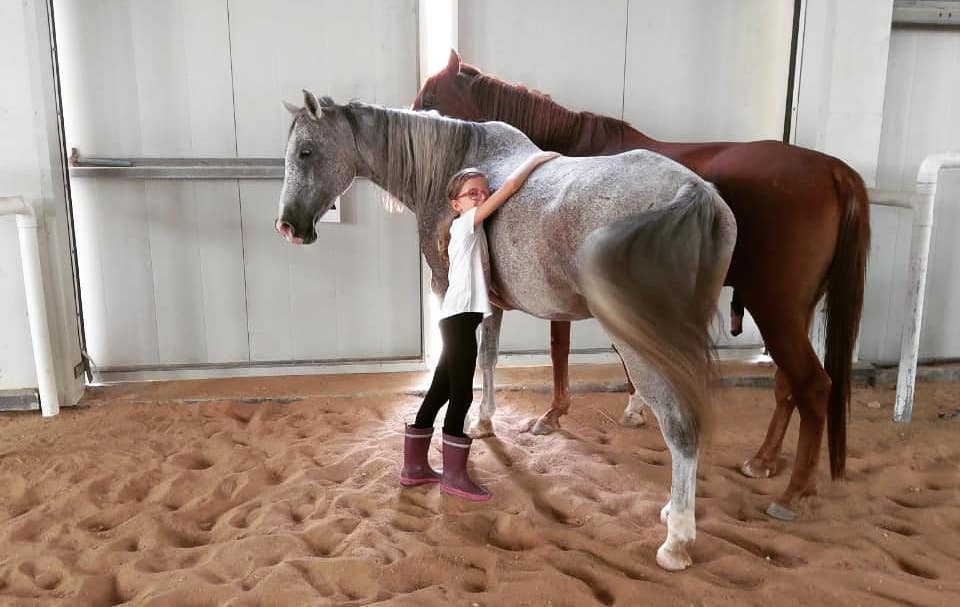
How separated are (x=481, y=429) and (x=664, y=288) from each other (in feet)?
5.26

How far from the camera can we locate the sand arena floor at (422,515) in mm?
1933

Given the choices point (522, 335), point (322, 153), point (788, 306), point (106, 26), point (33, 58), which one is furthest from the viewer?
point (522, 335)

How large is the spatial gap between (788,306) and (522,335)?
6.62 ft

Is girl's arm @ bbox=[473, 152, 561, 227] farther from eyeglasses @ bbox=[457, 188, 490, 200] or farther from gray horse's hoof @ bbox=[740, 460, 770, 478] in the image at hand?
gray horse's hoof @ bbox=[740, 460, 770, 478]

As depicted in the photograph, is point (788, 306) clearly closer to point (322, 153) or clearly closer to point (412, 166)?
point (412, 166)

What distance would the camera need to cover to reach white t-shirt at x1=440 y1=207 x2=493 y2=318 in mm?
2230

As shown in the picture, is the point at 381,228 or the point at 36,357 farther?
the point at 381,228

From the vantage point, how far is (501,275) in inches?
89.4

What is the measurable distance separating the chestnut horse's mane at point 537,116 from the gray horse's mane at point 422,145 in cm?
60

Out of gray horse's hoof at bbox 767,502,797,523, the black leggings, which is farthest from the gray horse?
gray horse's hoof at bbox 767,502,797,523

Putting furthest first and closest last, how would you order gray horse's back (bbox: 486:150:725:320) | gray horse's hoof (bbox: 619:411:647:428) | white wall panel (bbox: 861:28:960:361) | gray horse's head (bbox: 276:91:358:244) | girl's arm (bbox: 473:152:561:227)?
white wall panel (bbox: 861:28:960:361), gray horse's hoof (bbox: 619:411:647:428), gray horse's head (bbox: 276:91:358:244), girl's arm (bbox: 473:152:561:227), gray horse's back (bbox: 486:150:725:320)

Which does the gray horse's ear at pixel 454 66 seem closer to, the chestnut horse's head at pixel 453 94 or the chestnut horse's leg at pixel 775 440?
the chestnut horse's head at pixel 453 94

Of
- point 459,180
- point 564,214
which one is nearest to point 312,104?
point 459,180

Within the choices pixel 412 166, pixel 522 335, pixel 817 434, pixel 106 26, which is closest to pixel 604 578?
pixel 817 434
